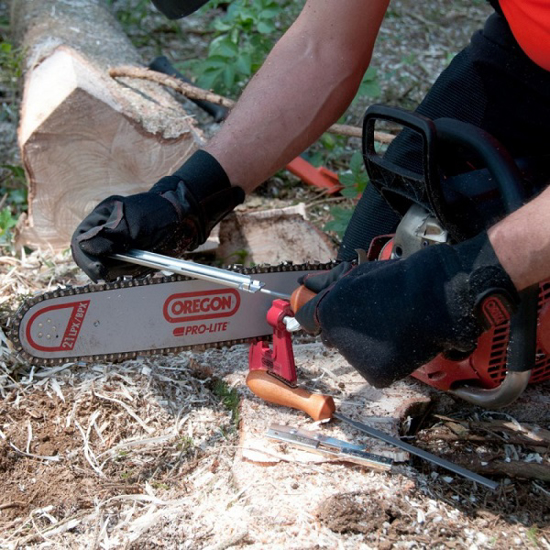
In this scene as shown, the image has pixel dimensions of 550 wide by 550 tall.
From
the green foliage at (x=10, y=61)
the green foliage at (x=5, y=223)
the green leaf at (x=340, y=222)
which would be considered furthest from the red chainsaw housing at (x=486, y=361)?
the green foliage at (x=10, y=61)

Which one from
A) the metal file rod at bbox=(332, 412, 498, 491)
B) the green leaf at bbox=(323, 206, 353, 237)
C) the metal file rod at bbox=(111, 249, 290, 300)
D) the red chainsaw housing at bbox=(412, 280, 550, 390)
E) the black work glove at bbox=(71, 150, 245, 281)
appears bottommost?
the metal file rod at bbox=(332, 412, 498, 491)

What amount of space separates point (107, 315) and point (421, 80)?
3.83m

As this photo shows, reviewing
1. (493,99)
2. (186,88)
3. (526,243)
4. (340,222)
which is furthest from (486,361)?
(186,88)

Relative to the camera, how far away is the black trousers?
2473 mm

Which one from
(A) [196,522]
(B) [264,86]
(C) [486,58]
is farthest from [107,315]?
(C) [486,58]

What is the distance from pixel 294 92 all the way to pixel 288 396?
104 cm

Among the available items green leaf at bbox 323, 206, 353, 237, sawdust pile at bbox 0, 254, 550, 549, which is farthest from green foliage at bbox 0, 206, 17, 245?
green leaf at bbox 323, 206, 353, 237

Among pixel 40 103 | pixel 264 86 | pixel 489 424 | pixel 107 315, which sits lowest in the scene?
pixel 489 424

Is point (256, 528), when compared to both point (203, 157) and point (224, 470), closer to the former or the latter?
point (224, 470)

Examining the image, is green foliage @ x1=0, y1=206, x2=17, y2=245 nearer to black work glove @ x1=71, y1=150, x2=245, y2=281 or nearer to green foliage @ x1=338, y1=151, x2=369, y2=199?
black work glove @ x1=71, y1=150, x2=245, y2=281

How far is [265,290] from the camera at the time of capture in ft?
8.13

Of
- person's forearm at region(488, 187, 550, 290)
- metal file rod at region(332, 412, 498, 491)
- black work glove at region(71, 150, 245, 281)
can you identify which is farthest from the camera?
black work glove at region(71, 150, 245, 281)

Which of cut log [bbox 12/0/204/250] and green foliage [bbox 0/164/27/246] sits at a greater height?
cut log [bbox 12/0/204/250]

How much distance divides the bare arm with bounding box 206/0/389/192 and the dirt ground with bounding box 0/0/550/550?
0.74m
